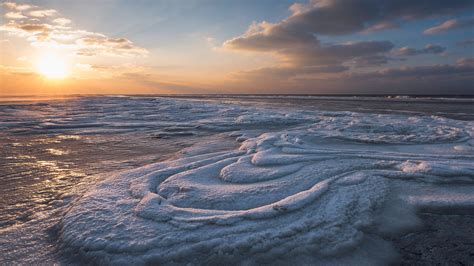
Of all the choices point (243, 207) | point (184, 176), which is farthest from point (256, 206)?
point (184, 176)

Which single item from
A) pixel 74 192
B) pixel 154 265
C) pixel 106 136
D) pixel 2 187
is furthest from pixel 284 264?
pixel 106 136

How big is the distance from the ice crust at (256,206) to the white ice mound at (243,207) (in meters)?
0.01

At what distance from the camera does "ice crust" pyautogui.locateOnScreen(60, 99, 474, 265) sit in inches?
98.2

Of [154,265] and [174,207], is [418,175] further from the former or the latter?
[154,265]

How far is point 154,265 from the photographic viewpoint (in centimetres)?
233

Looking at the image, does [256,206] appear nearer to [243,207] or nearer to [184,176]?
[243,207]

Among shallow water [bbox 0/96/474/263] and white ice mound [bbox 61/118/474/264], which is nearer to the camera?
white ice mound [bbox 61/118/474/264]

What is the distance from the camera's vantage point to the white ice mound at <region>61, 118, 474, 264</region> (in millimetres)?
2510

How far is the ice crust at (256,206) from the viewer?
249cm

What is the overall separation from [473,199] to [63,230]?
4.71 m

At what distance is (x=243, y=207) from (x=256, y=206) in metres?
0.16

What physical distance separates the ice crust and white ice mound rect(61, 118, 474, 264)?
12 millimetres

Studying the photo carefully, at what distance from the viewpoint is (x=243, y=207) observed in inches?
132

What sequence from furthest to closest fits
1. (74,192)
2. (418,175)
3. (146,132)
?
1. (146,132)
2. (418,175)
3. (74,192)
